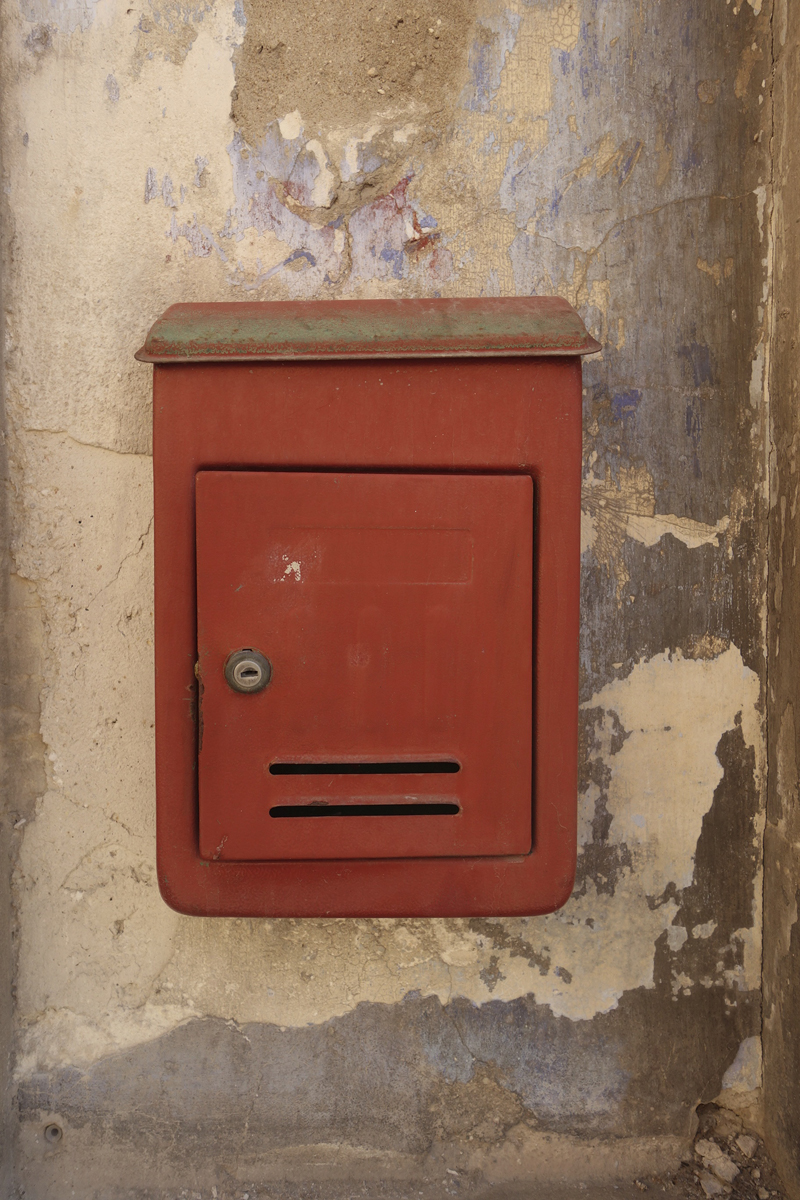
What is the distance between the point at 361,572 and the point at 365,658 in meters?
0.12

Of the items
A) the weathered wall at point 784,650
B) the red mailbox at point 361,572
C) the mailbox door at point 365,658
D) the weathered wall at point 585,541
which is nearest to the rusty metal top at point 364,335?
the red mailbox at point 361,572

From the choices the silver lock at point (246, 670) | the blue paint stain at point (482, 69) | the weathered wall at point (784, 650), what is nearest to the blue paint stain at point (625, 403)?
the weathered wall at point (784, 650)

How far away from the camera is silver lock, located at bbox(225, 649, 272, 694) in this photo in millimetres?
932

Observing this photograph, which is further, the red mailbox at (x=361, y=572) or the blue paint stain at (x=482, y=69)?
the blue paint stain at (x=482, y=69)

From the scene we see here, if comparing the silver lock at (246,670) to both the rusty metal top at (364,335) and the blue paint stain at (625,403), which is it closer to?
the rusty metal top at (364,335)

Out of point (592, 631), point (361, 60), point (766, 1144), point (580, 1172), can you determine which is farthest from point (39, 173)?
point (766, 1144)

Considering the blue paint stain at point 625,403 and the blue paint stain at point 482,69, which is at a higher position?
the blue paint stain at point 482,69

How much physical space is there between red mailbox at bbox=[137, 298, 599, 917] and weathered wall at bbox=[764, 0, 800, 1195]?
0.50 meters

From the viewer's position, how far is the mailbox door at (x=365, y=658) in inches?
37.1

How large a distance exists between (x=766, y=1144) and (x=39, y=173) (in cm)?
220

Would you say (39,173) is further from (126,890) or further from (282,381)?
(126,890)

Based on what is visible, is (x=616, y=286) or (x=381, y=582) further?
(x=616, y=286)

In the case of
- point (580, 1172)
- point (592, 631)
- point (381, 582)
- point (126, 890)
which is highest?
point (381, 582)

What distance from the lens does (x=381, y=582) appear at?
0.95 meters
